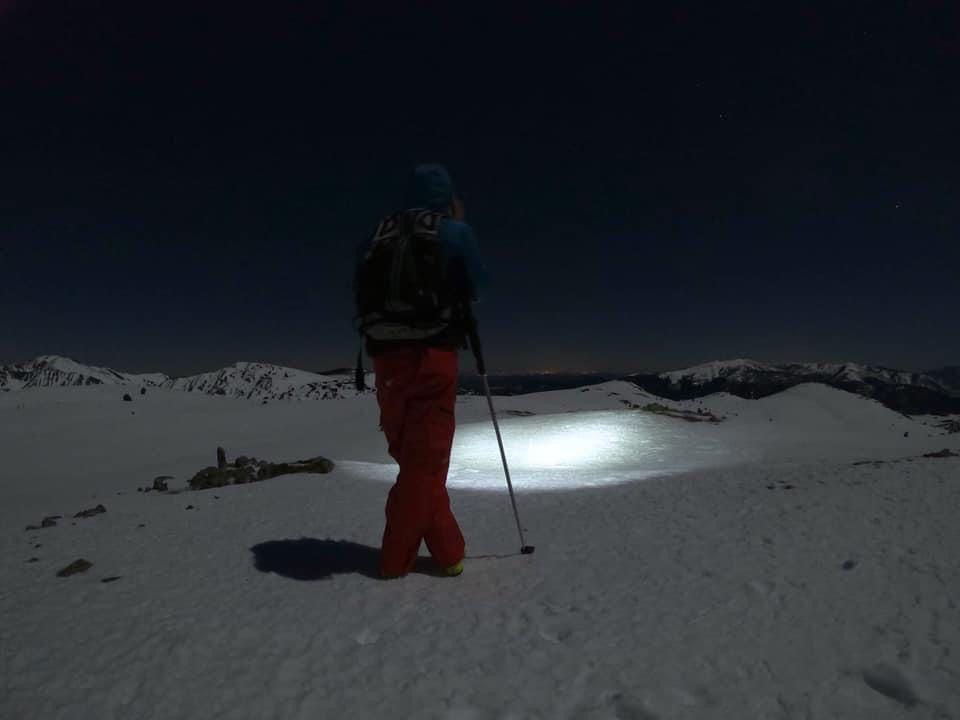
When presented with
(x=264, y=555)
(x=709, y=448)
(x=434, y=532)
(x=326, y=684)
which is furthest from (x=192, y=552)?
(x=709, y=448)

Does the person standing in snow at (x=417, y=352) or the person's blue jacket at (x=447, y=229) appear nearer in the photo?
the person standing in snow at (x=417, y=352)

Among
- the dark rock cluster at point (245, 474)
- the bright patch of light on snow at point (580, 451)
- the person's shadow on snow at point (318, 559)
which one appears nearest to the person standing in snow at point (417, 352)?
the person's shadow on snow at point (318, 559)

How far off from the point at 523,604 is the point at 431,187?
3315 millimetres

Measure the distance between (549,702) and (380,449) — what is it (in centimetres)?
1069

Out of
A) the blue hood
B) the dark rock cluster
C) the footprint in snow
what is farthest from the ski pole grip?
the dark rock cluster

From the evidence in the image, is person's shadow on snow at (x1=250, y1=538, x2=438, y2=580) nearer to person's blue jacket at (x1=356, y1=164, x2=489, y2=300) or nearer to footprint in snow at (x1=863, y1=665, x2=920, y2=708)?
person's blue jacket at (x1=356, y1=164, x2=489, y2=300)

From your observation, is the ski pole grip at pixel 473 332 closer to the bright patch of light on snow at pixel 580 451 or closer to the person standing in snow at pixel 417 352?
the person standing in snow at pixel 417 352

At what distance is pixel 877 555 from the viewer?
3.40 metres

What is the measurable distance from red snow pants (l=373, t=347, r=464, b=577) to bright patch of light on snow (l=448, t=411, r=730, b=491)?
3.29 metres

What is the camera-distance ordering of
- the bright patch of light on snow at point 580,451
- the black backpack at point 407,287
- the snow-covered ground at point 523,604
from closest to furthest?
1. the snow-covered ground at point 523,604
2. the black backpack at point 407,287
3. the bright patch of light on snow at point 580,451

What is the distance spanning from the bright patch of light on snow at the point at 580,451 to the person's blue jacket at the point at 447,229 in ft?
12.7

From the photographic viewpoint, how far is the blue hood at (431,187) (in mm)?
4301

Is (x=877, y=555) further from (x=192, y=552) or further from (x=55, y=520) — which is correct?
(x=55, y=520)

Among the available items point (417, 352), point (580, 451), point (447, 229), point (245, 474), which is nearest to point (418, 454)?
point (417, 352)
